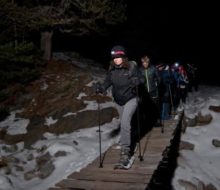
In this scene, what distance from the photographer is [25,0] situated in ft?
58.9

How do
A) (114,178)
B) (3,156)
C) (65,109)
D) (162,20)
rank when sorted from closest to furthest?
(114,178) < (3,156) < (65,109) < (162,20)

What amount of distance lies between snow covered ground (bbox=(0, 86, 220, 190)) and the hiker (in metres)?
3.29

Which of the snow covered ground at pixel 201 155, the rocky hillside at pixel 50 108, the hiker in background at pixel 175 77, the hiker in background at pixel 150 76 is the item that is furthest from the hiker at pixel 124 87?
the hiker in background at pixel 175 77

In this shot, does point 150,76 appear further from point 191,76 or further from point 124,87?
point 191,76

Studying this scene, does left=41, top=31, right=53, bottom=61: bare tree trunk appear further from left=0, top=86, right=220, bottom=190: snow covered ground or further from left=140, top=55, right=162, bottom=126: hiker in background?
left=140, top=55, right=162, bottom=126: hiker in background

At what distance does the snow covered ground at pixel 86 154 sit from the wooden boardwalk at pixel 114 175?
2.31 meters

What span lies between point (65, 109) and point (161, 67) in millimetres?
4094

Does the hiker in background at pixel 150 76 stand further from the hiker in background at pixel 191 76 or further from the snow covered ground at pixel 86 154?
the hiker in background at pixel 191 76

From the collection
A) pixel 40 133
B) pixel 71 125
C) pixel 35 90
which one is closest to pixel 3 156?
pixel 40 133

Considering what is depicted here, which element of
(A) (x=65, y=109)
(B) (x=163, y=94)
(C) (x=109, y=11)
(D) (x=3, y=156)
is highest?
(C) (x=109, y=11)

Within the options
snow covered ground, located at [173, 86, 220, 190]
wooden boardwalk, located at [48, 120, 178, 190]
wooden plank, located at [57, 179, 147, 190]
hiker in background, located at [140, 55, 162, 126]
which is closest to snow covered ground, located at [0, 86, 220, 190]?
snow covered ground, located at [173, 86, 220, 190]

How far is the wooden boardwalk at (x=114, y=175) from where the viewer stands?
794 centimetres

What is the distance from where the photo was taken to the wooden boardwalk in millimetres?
7938

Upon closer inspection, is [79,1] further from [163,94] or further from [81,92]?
[163,94]
